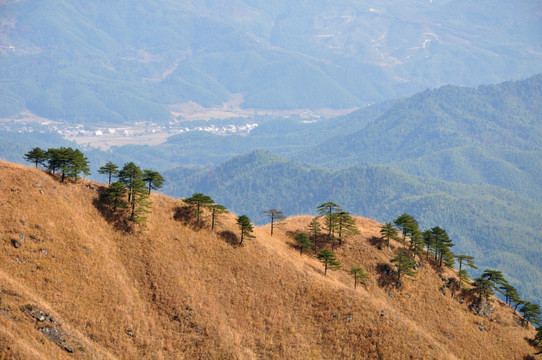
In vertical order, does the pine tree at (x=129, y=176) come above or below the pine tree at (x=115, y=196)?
above

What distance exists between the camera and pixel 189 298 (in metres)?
88.4

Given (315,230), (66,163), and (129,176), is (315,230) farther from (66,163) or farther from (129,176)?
(66,163)

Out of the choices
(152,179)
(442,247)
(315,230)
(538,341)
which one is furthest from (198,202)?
(538,341)

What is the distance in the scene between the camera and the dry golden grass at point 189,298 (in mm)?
74312

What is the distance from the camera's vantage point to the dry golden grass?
74.3 metres

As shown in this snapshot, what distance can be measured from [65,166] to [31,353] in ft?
167

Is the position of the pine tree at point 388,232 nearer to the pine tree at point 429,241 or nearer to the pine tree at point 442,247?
the pine tree at point 429,241

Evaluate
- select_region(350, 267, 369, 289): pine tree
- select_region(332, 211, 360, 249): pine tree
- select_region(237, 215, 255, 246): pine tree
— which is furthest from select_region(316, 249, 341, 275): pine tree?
select_region(237, 215, 255, 246): pine tree

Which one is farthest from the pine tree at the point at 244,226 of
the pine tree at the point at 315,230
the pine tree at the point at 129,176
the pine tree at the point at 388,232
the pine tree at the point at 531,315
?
the pine tree at the point at 531,315

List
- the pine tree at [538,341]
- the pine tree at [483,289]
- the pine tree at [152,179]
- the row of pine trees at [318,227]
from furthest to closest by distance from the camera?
the pine tree at [483,289] → the pine tree at [152,179] → the pine tree at [538,341] → the row of pine trees at [318,227]

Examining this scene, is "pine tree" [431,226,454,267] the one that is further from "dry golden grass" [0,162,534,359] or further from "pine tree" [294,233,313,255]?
"pine tree" [294,233,313,255]

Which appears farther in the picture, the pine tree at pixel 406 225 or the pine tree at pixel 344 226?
the pine tree at pixel 406 225

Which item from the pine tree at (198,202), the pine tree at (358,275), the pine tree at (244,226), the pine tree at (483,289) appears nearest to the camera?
the pine tree at (244,226)

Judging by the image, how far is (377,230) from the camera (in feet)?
445
